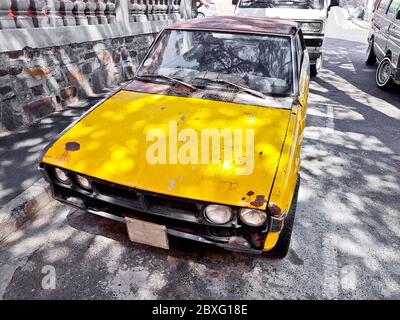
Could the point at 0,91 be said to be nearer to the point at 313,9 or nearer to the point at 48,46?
the point at 48,46

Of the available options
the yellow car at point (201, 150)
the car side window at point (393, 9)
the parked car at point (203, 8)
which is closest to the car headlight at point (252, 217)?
the yellow car at point (201, 150)

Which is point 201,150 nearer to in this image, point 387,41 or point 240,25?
point 240,25

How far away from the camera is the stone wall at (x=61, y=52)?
12.8 ft

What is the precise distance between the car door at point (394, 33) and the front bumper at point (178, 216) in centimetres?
620

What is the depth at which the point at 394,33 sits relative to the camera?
264 inches

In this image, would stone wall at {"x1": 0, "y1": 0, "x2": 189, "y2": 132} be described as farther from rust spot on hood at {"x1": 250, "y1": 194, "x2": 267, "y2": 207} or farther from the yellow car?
rust spot on hood at {"x1": 250, "y1": 194, "x2": 267, "y2": 207}

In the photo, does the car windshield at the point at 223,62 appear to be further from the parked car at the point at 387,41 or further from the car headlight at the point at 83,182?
the parked car at the point at 387,41

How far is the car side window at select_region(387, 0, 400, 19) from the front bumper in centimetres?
739

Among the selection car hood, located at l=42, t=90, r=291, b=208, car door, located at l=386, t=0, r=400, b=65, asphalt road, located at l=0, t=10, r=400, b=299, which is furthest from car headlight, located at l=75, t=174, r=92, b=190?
car door, located at l=386, t=0, r=400, b=65

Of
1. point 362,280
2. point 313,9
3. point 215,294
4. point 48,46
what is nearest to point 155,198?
point 215,294

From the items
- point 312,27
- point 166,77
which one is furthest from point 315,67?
point 166,77

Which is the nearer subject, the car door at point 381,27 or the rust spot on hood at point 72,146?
the rust spot on hood at point 72,146

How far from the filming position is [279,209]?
73.4 inches

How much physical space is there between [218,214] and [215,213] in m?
0.02
